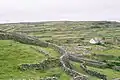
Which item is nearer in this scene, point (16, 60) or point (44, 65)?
point (44, 65)

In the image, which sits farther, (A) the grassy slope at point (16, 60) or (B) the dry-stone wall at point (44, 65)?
(B) the dry-stone wall at point (44, 65)

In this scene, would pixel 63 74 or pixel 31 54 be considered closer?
pixel 63 74

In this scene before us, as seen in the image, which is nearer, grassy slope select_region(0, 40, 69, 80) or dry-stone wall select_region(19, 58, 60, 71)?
grassy slope select_region(0, 40, 69, 80)

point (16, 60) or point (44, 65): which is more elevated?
point (16, 60)

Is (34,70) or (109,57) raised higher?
(34,70)

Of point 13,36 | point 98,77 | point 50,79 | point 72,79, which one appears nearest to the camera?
point 50,79

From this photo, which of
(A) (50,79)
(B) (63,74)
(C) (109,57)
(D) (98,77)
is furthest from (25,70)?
(C) (109,57)

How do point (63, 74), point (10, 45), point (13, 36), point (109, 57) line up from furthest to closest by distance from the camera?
point (109, 57) < point (13, 36) < point (10, 45) < point (63, 74)

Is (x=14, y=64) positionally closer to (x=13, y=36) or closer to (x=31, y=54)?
(x=31, y=54)
